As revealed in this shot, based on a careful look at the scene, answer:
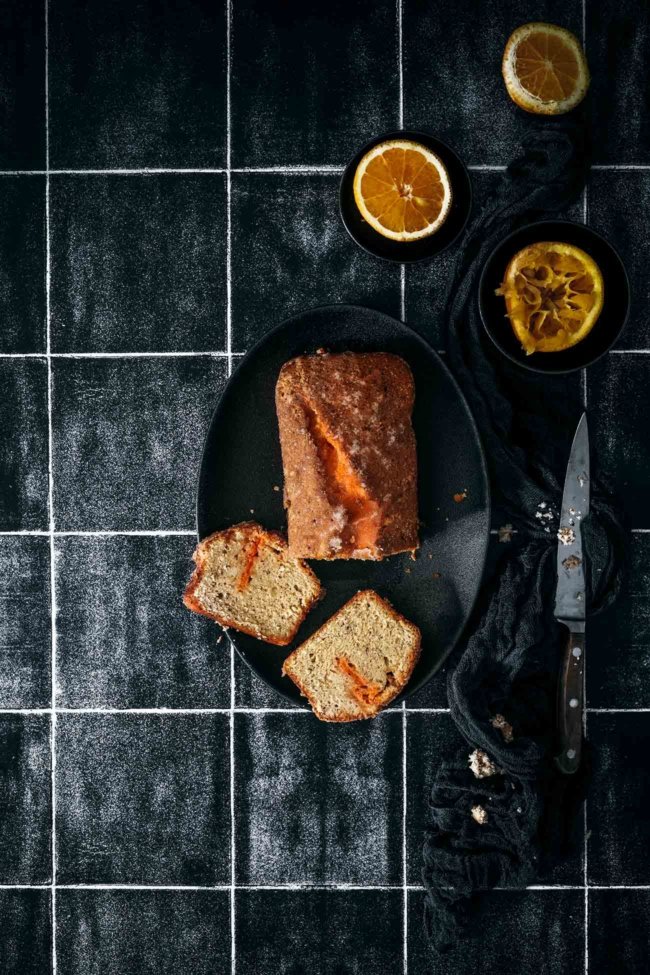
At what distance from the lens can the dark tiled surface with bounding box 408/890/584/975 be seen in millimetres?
2562

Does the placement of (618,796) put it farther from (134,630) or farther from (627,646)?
(134,630)

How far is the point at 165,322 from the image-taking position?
254 centimetres

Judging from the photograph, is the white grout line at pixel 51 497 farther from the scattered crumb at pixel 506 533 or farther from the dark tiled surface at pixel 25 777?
the scattered crumb at pixel 506 533

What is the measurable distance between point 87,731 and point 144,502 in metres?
0.79

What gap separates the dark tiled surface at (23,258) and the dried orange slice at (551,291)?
1.48 metres

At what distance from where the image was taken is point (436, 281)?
250 cm

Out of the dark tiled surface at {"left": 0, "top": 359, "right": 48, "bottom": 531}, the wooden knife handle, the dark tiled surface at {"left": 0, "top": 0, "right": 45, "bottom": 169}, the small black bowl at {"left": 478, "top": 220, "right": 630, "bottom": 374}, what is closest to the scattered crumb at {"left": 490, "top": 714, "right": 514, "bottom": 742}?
the wooden knife handle

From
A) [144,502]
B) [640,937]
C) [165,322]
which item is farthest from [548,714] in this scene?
[165,322]

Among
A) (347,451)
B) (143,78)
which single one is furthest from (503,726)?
(143,78)

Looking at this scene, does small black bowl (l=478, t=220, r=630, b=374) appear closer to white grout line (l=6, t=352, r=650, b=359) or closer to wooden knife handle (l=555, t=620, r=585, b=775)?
white grout line (l=6, t=352, r=650, b=359)

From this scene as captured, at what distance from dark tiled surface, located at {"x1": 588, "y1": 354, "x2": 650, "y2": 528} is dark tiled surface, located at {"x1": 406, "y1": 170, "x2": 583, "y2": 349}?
49 cm

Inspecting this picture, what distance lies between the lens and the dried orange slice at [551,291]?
227 cm

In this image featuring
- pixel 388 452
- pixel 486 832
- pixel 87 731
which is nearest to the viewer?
pixel 388 452

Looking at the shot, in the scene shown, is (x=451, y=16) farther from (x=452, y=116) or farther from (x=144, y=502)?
(x=144, y=502)
